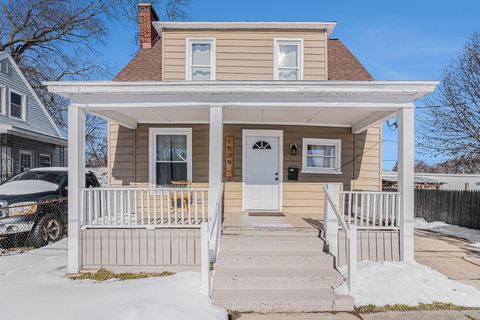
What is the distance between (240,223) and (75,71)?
20818 mm

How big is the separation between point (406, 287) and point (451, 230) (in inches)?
257

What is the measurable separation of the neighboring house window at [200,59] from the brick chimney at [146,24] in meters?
2.06

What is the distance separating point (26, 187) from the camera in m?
7.41

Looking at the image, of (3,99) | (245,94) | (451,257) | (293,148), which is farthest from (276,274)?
(3,99)

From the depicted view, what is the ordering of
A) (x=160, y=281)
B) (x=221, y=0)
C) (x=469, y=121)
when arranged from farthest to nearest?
(x=469, y=121) → (x=221, y=0) → (x=160, y=281)

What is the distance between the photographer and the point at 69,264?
517 cm

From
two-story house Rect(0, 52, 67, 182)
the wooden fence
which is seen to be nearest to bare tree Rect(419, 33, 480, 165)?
the wooden fence

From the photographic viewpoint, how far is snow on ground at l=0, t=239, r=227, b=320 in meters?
3.47

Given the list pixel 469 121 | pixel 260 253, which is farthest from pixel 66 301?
pixel 469 121

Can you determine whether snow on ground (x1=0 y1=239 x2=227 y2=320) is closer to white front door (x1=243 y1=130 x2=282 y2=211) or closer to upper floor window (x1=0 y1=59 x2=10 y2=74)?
white front door (x1=243 y1=130 x2=282 y2=211)

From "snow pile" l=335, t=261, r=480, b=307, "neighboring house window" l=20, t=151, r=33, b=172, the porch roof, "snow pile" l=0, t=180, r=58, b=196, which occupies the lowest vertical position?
"snow pile" l=335, t=261, r=480, b=307

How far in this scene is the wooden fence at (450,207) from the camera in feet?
→ 31.8

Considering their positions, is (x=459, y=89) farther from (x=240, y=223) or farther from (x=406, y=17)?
(x=240, y=223)

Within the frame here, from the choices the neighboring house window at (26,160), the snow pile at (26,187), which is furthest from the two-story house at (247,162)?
the neighboring house window at (26,160)
